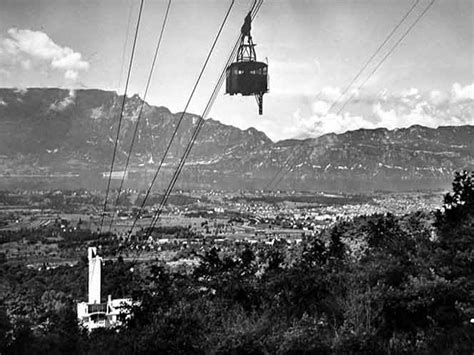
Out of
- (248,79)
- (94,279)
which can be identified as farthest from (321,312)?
(94,279)

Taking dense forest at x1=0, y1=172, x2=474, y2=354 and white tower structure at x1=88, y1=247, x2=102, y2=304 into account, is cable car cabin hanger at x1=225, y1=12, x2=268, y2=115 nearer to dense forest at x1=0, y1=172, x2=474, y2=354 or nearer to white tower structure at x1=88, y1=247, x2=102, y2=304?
dense forest at x1=0, y1=172, x2=474, y2=354

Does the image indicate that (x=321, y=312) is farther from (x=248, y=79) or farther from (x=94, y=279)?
(x=94, y=279)

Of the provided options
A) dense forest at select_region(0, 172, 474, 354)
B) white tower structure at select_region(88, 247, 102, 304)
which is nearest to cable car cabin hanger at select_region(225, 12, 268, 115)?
dense forest at select_region(0, 172, 474, 354)

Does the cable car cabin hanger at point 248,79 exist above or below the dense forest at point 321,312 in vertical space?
above

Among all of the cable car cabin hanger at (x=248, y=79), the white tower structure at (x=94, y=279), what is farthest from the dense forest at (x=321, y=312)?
the white tower structure at (x=94, y=279)

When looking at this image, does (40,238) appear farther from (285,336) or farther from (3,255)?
(285,336)

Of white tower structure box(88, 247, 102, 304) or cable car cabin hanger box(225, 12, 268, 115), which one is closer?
cable car cabin hanger box(225, 12, 268, 115)

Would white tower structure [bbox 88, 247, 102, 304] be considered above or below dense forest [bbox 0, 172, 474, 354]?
below

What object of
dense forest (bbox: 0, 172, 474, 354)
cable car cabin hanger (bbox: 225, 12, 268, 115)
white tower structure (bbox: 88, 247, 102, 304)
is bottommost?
white tower structure (bbox: 88, 247, 102, 304)

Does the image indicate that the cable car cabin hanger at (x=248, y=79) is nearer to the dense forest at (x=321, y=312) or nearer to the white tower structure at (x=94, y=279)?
the dense forest at (x=321, y=312)

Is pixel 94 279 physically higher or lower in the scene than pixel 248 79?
lower

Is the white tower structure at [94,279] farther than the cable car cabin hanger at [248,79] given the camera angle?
Yes
